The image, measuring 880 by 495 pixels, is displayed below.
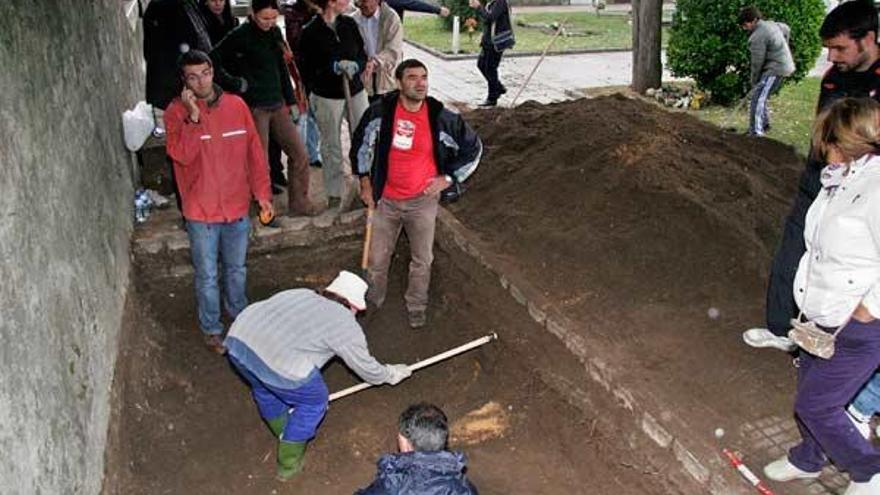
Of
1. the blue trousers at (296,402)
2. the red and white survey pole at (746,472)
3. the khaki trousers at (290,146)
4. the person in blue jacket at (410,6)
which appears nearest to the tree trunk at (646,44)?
the person in blue jacket at (410,6)

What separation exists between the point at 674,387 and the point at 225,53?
405cm

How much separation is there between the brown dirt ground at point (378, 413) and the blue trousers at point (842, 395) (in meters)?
0.88

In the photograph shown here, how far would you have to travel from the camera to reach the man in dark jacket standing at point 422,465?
296cm

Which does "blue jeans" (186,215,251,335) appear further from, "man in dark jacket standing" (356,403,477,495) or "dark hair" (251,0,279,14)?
"man in dark jacket standing" (356,403,477,495)

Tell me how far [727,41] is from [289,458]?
360 inches

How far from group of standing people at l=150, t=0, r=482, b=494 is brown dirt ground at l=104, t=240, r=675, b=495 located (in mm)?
235

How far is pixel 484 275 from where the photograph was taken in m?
5.71

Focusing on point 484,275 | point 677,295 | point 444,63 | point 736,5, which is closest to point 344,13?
point 484,275

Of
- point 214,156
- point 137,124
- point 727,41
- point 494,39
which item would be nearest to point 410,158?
point 214,156

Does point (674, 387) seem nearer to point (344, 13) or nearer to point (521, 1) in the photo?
point (344, 13)

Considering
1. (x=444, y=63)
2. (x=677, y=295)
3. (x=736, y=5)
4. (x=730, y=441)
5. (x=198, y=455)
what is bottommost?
(x=198, y=455)

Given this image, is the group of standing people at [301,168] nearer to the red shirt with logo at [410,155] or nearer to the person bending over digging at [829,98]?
the red shirt with logo at [410,155]

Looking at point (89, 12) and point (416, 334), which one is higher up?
point (89, 12)

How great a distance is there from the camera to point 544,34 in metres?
19.1
